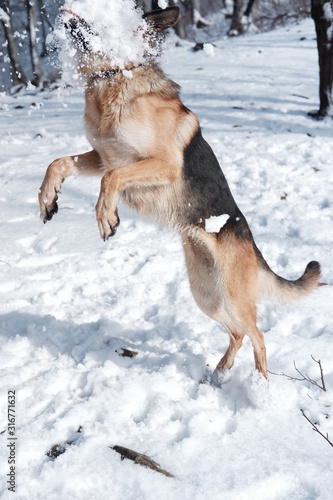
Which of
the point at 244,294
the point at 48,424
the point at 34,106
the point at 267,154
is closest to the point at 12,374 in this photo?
the point at 48,424

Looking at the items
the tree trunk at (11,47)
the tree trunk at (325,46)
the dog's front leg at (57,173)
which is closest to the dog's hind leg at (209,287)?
the dog's front leg at (57,173)

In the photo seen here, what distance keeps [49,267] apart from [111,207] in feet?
6.29

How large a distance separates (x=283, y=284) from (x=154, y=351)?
111 cm

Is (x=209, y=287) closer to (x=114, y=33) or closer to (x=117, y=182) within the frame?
(x=117, y=182)

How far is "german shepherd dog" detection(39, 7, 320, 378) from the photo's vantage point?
9.24 feet

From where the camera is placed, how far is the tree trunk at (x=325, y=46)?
284 inches

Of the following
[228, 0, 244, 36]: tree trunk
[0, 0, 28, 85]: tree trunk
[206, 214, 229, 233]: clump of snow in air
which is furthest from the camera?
[228, 0, 244, 36]: tree trunk

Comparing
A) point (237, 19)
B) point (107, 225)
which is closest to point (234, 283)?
point (107, 225)

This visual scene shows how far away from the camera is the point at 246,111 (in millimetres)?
8375

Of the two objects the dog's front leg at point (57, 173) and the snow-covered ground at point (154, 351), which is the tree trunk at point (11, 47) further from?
the dog's front leg at point (57, 173)

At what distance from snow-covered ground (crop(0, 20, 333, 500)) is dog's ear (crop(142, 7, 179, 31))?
52 centimetres

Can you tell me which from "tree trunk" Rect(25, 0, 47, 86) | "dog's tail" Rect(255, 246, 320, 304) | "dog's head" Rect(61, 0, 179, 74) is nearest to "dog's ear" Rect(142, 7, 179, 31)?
"dog's head" Rect(61, 0, 179, 74)

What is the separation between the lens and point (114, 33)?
2734 millimetres

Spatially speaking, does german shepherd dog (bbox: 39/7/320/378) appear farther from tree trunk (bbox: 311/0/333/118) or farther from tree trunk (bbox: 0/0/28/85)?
tree trunk (bbox: 0/0/28/85)
